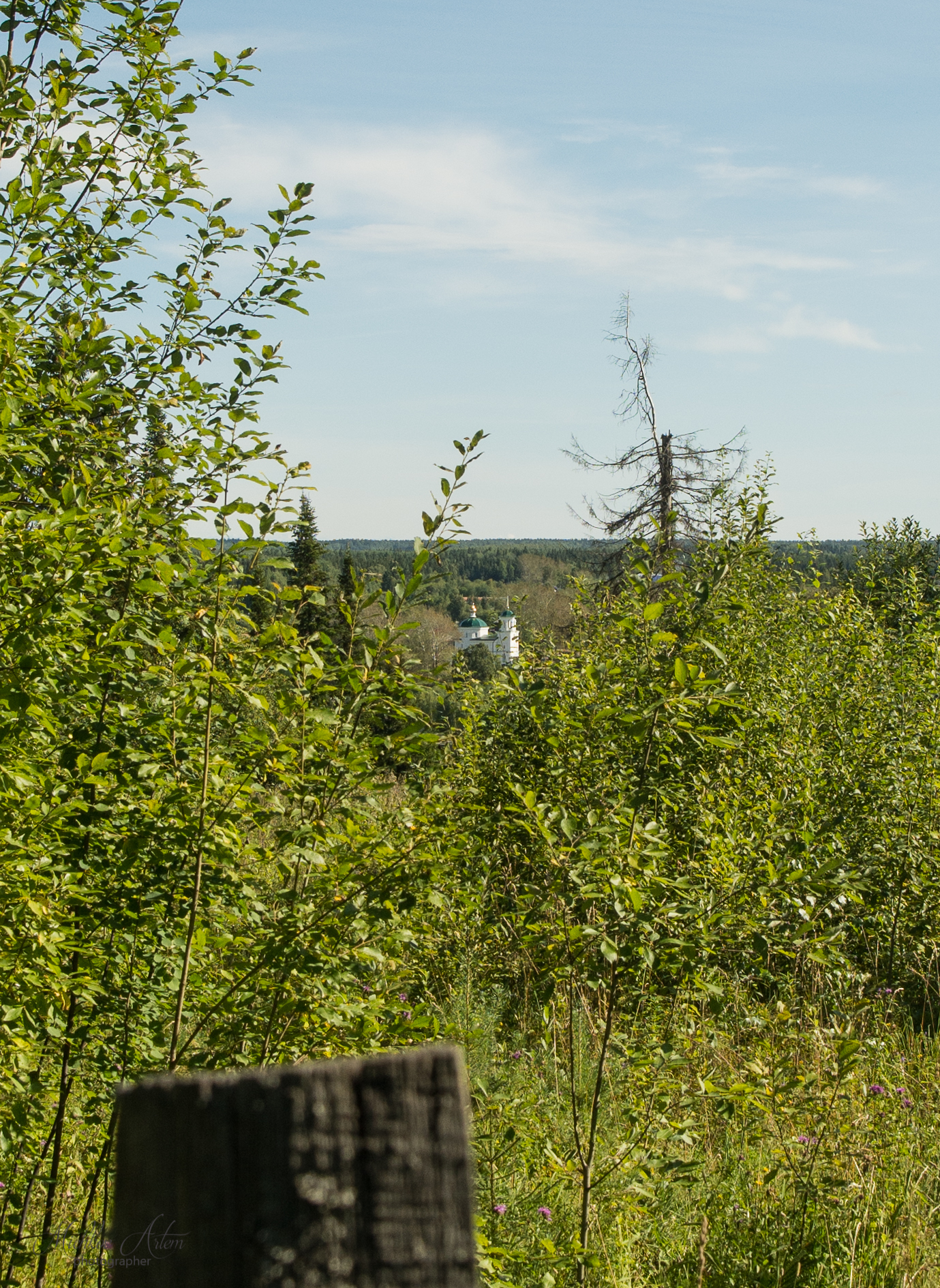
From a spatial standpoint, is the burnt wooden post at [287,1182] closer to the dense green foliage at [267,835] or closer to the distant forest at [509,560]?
the dense green foliage at [267,835]

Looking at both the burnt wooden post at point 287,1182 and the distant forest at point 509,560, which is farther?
the distant forest at point 509,560

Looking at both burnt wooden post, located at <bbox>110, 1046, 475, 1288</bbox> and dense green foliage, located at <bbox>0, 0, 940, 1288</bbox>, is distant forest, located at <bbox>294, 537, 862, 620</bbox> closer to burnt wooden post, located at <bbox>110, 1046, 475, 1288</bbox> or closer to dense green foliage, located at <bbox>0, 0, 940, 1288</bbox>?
dense green foliage, located at <bbox>0, 0, 940, 1288</bbox>

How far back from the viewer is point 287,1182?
70cm

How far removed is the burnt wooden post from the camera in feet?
2.28

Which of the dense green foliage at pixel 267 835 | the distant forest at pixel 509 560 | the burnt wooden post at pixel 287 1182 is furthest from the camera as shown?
the distant forest at pixel 509 560

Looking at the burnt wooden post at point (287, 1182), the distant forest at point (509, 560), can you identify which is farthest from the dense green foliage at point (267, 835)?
the distant forest at point (509, 560)

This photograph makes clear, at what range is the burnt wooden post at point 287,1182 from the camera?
2.28ft

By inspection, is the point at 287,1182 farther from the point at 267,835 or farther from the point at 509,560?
the point at 509,560

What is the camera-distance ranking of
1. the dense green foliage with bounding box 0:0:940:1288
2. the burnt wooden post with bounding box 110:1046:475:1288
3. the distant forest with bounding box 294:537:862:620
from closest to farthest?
1. the burnt wooden post with bounding box 110:1046:475:1288
2. the dense green foliage with bounding box 0:0:940:1288
3. the distant forest with bounding box 294:537:862:620

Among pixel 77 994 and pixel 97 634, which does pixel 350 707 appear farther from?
pixel 77 994

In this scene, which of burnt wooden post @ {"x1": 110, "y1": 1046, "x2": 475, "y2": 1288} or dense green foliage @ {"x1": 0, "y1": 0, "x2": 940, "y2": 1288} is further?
dense green foliage @ {"x1": 0, "y1": 0, "x2": 940, "y2": 1288}

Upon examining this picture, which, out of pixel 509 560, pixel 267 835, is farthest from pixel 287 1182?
pixel 509 560

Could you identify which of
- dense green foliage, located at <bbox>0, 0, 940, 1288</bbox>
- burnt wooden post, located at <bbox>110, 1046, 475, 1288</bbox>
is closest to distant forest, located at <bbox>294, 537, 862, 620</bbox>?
dense green foliage, located at <bbox>0, 0, 940, 1288</bbox>

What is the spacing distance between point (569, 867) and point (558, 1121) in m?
2.31
